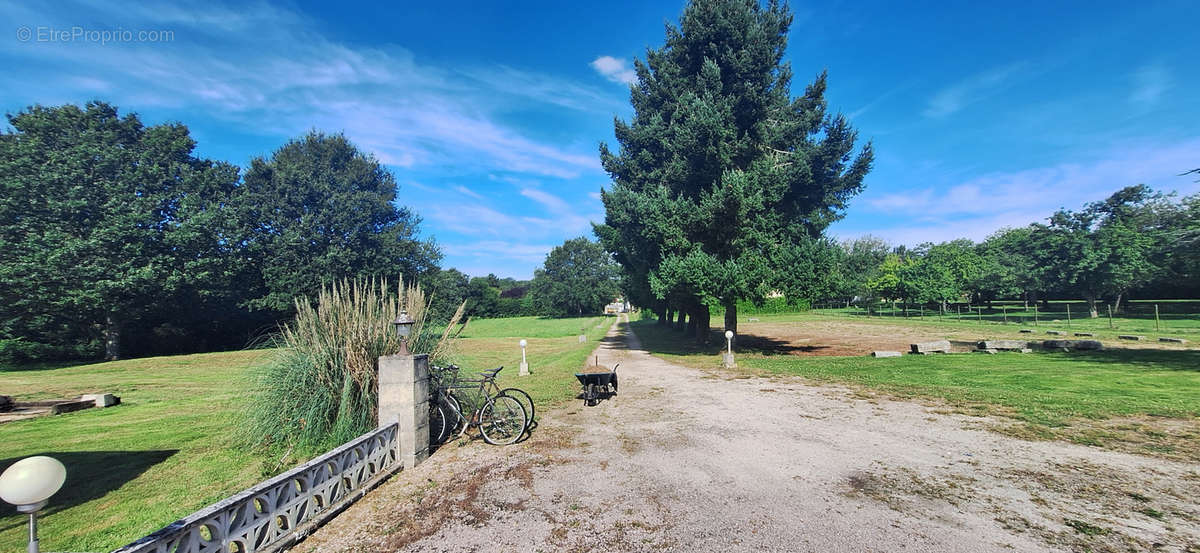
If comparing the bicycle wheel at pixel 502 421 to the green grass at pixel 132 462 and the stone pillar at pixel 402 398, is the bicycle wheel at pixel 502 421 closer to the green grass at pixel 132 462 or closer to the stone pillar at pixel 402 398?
the stone pillar at pixel 402 398

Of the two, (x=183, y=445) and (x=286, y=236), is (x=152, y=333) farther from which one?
(x=183, y=445)

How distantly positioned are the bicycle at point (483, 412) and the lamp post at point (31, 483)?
4.43 meters

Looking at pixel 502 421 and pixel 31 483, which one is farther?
pixel 502 421

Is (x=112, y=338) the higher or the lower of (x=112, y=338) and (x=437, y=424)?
the higher

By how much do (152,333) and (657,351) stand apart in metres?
31.1

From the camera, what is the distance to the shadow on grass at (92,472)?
499 cm

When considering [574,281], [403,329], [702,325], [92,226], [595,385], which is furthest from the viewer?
[574,281]

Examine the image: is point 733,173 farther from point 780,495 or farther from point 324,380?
point 324,380

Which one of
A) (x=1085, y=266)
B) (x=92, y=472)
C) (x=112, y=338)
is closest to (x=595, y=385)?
(x=92, y=472)

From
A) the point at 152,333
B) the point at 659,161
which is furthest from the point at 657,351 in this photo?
the point at 152,333

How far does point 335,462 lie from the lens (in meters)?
4.80

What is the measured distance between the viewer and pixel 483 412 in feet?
22.6

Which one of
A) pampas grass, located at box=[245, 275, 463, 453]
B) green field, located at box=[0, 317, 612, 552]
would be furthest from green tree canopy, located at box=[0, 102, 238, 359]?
pampas grass, located at box=[245, 275, 463, 453]

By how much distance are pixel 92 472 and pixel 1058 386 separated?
1803 centimetres
